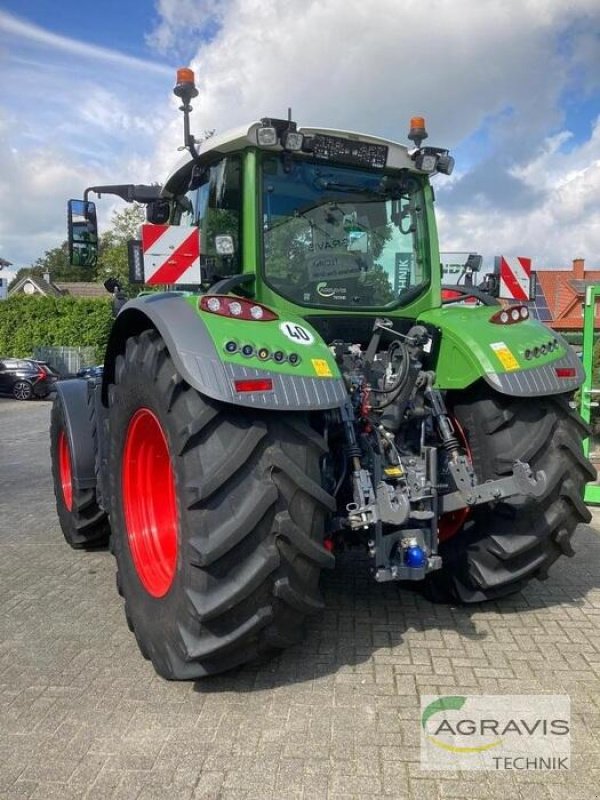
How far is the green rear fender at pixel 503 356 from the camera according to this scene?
329 centimetres

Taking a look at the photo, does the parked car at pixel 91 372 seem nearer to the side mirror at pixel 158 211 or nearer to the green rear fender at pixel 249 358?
the side mirror at pixel 158 211

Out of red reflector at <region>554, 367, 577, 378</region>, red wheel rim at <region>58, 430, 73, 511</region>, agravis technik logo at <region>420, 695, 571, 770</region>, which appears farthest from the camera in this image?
red wheel rim at <region>58, 430, 73, 511</region>

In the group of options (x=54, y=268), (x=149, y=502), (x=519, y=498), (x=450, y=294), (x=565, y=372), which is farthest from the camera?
(x=54, y=268)

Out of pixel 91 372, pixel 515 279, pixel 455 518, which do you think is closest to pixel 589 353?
pixel 515 279

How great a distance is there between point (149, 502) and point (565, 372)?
232 centimetres

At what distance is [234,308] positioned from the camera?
290 cm

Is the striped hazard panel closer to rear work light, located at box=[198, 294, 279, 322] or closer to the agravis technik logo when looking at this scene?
rear work light, located at box=[198, 294, 279, 322]

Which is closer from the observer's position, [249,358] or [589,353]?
[249,358]

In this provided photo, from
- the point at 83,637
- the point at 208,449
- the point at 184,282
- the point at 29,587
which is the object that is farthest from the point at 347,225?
the point at 29,587

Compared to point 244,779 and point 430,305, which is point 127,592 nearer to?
point 244,779

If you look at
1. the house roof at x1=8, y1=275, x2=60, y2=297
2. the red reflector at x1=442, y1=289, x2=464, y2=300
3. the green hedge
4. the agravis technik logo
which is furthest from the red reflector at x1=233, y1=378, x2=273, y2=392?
the house roof at x1=8, y1=275, x2=60, y2=297

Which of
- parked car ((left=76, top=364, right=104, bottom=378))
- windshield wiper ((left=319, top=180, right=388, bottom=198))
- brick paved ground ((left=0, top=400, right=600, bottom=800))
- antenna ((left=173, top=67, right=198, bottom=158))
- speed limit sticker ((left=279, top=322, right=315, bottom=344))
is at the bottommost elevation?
brick paved ground ((left=0, top=400, right=600, bottom=800))

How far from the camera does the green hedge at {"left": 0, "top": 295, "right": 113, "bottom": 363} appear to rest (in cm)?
2550

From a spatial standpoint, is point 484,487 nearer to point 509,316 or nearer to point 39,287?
point 509,316
